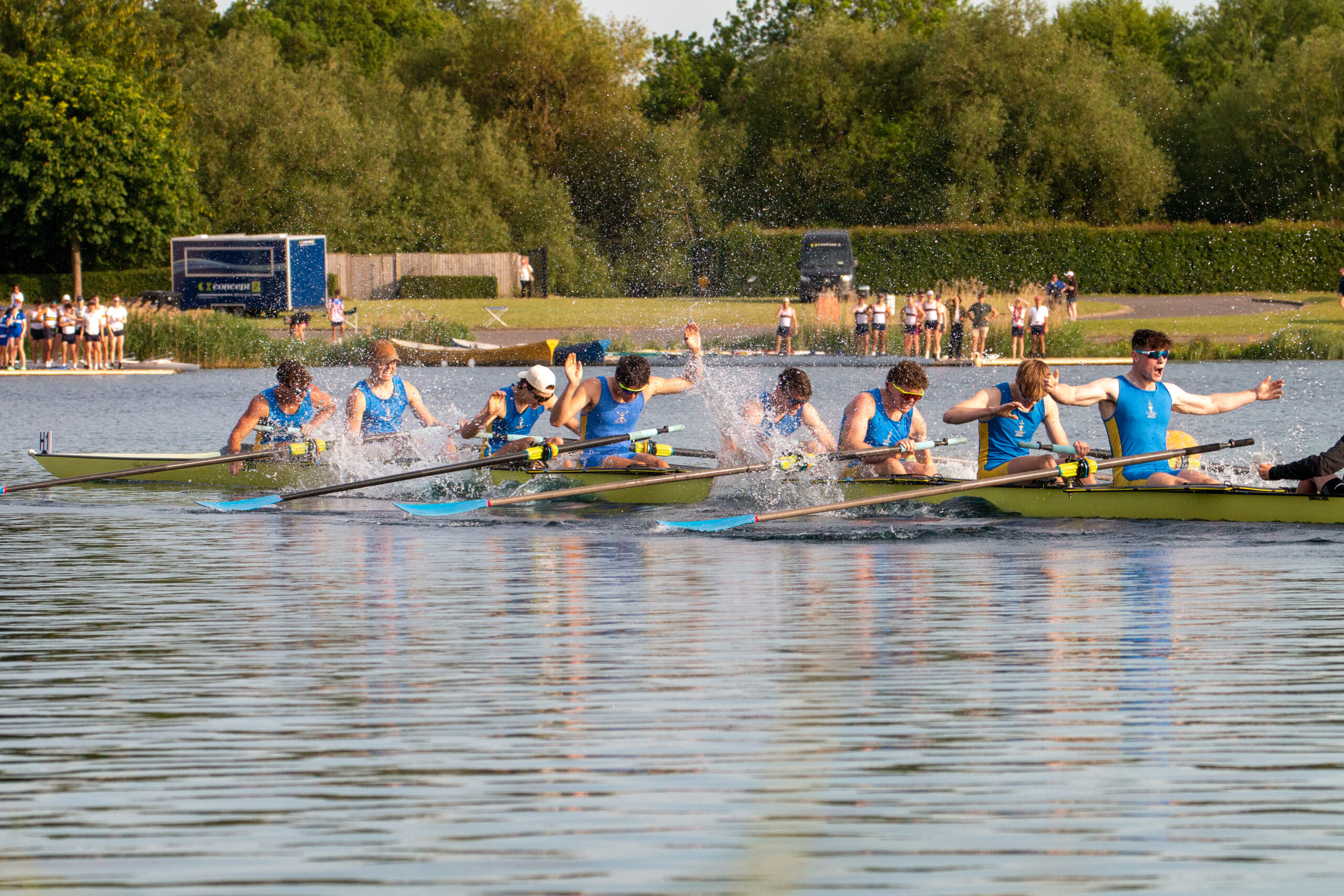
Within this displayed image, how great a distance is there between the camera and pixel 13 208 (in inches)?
2060

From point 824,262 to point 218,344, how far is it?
69.8 ft

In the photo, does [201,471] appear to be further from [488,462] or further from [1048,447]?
[1048,447]

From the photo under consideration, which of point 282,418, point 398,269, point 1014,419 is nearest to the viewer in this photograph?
point 1014,419

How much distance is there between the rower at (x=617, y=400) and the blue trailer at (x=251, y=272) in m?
35.1

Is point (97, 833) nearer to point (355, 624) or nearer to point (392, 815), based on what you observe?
point (392, 815)

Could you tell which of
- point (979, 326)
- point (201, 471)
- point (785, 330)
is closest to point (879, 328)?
Result: point (785, 330)

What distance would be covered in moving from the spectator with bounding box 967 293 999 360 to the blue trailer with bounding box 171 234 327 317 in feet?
64.4

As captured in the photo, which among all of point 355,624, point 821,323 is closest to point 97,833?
point 355,624

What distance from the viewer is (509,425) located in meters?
14.9

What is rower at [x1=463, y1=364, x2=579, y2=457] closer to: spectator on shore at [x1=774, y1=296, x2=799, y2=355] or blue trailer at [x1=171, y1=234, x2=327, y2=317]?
spectator on shore at [x1=774, y1=296, x2=799, y2=355]

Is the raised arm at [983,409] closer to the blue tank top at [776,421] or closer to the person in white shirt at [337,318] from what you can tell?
the blue tank top at [776,421]

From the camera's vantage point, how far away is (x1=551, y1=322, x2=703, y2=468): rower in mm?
14234

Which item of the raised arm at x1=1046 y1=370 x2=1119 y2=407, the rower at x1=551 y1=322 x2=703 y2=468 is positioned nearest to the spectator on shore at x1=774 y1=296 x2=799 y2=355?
the rower at x1=551 y1=322 x2=703 y2=468

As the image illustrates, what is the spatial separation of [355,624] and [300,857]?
13.4ft
